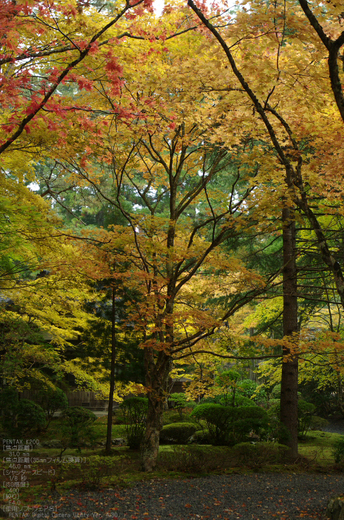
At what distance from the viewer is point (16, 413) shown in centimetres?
1063

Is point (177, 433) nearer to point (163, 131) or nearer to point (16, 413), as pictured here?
point (16, 413)

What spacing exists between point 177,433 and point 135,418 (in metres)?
1.32

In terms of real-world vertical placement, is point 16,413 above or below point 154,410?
below

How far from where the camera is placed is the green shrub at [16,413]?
34.4 ft

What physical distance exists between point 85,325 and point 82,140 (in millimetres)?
5212

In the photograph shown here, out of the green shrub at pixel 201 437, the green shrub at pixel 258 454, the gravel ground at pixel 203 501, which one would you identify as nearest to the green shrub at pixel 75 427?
the gravel ground at pixel 203 501

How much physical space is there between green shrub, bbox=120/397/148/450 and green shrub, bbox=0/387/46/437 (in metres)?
2.38

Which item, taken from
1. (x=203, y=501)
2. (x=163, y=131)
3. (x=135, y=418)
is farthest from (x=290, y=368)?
(x=163, y=131)

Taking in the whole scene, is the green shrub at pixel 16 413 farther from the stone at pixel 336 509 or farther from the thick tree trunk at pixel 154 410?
the stone at pixel 336 509

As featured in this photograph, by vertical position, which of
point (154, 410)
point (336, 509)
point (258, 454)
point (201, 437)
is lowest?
point (201, 437)

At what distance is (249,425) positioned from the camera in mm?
9984

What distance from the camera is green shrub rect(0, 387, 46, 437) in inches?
413

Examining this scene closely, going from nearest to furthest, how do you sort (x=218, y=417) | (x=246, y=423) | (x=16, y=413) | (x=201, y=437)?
(x=246, y=423)
(x=218, y=417)
(x=16, y=413)
(x=201, y=437)

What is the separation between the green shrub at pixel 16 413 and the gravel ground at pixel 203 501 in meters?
5.01
